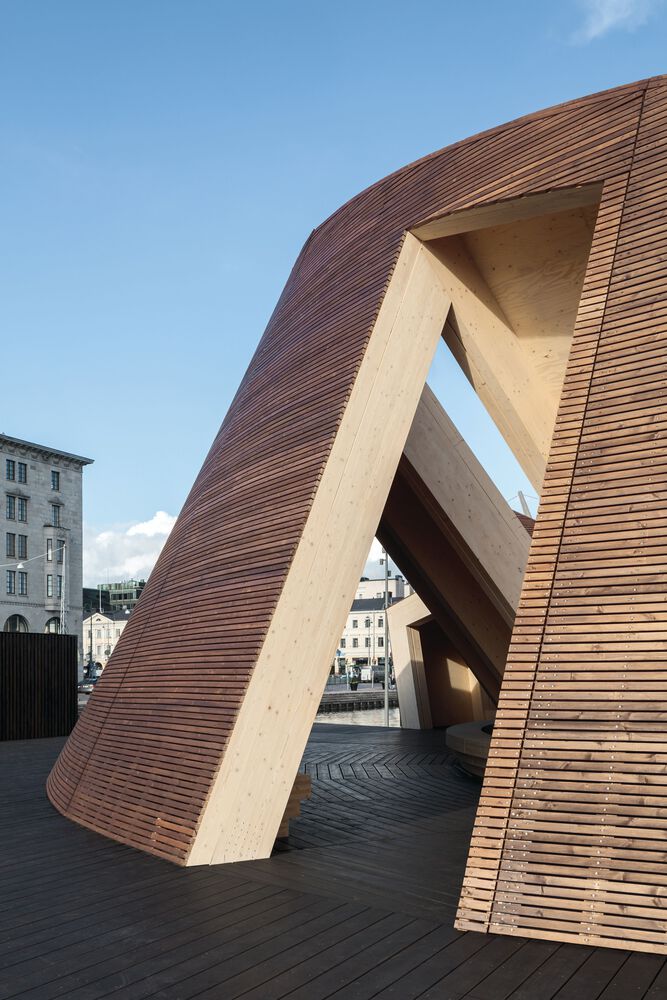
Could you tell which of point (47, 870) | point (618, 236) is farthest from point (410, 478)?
point (47, 870)

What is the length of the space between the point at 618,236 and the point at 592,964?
5030mm

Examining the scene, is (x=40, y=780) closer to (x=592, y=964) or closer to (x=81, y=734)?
(x=81, y=734)

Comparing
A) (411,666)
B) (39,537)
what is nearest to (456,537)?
(411,666)

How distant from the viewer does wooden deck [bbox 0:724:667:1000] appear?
14.4ft

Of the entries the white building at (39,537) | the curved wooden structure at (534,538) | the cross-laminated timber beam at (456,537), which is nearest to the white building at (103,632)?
the white building at (39,537)

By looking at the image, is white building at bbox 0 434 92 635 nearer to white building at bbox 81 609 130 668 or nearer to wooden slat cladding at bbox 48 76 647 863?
white building at bbox 81 609 130 668

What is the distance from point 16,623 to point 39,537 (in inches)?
224

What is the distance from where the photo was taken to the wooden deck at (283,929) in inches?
173

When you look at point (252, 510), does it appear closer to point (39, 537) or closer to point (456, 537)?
point (456, 537)

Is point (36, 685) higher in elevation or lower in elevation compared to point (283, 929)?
higher

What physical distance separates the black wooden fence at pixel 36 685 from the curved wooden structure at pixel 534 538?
9.43 metres

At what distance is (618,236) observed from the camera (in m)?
6.71

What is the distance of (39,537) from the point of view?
2224 inches

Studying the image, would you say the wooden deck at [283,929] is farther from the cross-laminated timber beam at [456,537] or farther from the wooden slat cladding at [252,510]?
the cross-laminated timber beam at [456,537]
